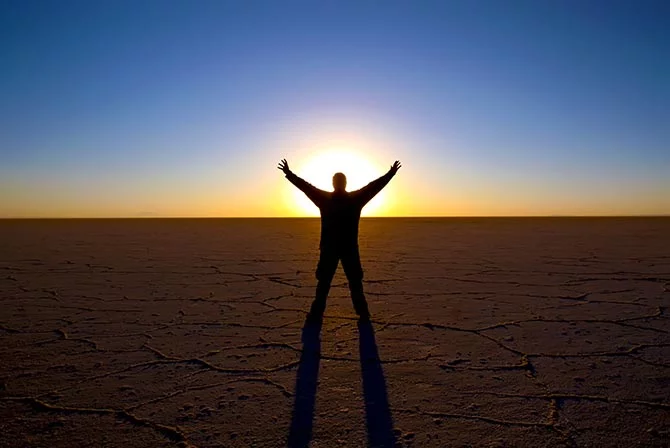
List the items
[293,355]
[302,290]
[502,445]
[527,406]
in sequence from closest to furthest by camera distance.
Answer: [502,445] < [527,406] < [293,355] < [302,290]

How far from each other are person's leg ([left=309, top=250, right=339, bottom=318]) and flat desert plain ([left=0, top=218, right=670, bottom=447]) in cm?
14

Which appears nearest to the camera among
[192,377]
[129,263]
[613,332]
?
[192,377]

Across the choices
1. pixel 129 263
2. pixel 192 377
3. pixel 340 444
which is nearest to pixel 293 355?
pixel 192 377

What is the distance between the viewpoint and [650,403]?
248 centimetres

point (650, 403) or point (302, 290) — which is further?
point (302, 290)

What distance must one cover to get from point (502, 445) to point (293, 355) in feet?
5.23

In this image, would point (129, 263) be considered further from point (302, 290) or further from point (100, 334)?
point (100, 334)

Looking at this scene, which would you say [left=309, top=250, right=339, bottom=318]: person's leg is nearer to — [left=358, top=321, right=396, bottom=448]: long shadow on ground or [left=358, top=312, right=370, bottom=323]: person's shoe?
[left=358, top=312, right=370, bottom=323]: person's shoe

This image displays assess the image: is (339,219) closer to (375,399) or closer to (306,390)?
(306,390)

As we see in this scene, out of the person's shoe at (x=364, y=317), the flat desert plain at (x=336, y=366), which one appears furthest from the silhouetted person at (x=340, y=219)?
the flat desert plain at (x=336, y=366)

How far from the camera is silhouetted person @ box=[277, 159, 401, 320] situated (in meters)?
4.16

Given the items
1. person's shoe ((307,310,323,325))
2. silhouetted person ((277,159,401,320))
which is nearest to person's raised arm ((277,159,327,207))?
silhouetted person ((277,159,401,320))

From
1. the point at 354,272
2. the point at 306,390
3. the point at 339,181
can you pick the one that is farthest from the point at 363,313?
the point at 306,390

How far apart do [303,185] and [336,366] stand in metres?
1.67
